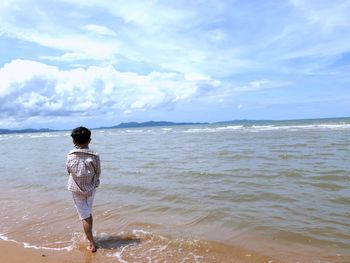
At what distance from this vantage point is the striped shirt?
18.7 feet

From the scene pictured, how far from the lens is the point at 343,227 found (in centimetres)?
616

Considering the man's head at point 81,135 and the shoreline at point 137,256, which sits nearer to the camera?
the shoreline at point 137,256

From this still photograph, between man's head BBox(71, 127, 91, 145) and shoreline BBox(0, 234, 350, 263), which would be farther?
man's head BBox(71, 127, 91, 145)

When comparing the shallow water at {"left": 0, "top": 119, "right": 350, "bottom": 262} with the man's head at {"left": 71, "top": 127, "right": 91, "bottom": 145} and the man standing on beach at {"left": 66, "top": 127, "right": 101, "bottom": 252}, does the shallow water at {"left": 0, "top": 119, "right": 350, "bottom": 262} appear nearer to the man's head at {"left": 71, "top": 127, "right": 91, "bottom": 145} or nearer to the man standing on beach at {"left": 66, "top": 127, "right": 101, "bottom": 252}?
the man standing on beach at {"left": 66, "top": 127, "right": 101, "bottom": 252}

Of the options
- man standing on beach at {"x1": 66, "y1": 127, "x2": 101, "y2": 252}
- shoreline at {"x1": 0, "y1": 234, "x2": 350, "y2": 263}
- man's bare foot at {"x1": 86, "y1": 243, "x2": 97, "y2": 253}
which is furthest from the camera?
man standing on beach at {"x1": 66, "y1": 127, "x2": 101, "y2": 252}

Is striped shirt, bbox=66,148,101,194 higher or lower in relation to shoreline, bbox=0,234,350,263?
higher

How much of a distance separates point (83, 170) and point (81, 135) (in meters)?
0.52

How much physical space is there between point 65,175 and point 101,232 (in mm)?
6976

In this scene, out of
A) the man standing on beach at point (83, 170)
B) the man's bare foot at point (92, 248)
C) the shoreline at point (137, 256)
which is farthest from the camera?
the man standing on beach at point (83, 170)

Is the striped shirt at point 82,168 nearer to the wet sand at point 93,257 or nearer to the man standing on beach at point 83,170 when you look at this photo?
the man standing on beach at point 83,170

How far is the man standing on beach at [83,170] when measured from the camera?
5699 millimetres

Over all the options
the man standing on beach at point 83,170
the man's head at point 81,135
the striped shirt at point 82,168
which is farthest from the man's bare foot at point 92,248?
the man's head at point 81,135

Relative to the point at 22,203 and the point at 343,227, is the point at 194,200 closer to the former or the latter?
the point at 343,227

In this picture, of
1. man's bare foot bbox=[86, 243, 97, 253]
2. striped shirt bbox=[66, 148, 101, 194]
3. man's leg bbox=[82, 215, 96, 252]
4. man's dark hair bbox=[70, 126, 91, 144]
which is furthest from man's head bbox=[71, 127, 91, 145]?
man's bare foot bbox=[86, 243, 97, 253]
